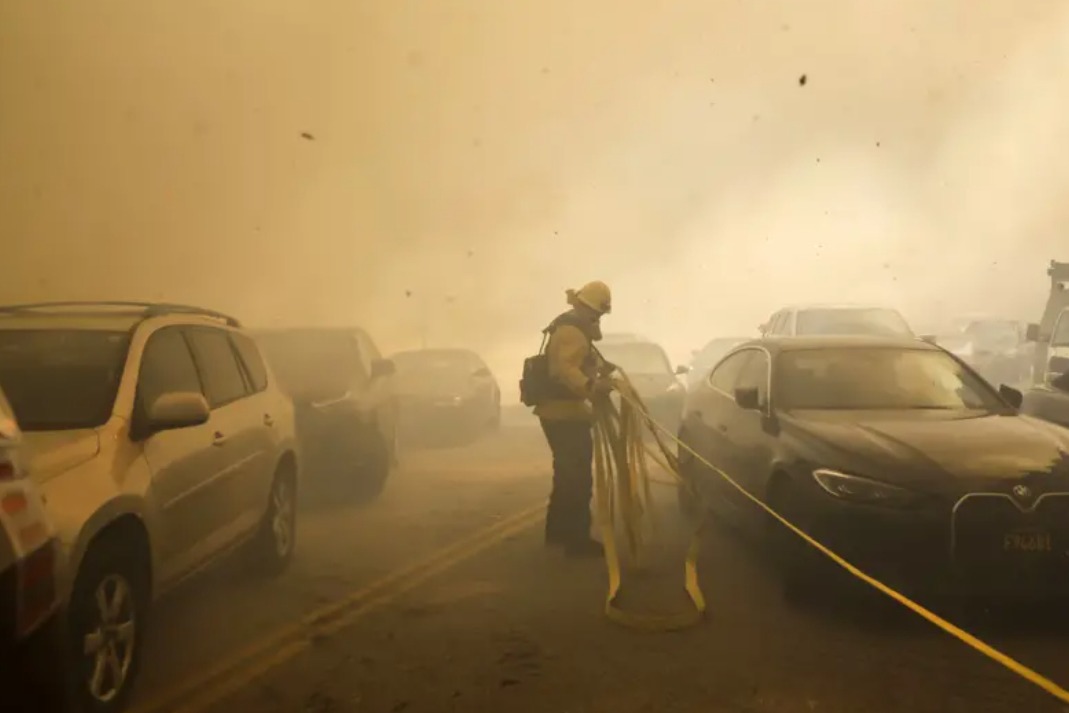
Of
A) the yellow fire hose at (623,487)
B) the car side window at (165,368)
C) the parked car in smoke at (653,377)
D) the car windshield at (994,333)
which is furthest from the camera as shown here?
the car windshield at (994,333)

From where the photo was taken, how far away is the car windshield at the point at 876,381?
6328 mm

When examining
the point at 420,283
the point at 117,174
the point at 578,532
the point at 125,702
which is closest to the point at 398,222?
the point at 420,283

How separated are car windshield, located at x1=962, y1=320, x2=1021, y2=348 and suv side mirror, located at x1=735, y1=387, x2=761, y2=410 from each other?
53.1 ft

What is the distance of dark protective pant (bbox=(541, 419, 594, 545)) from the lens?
6.85 m

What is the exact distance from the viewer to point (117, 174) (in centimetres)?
2102

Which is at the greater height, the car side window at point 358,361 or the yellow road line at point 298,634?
the car side window at point 358,361

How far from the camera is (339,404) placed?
895 cm

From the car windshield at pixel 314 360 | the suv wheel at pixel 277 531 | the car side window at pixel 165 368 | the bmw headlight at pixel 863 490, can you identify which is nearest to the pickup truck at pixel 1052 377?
the bmw headlight at pixel 863 490

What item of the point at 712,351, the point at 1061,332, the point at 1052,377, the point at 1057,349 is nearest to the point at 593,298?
the point at 1052,377

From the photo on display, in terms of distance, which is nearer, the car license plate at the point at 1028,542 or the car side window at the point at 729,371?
the car license plate at the point at 1028,542

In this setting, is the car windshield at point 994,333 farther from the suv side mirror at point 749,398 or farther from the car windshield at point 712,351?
the suv side mirror at point 749,398

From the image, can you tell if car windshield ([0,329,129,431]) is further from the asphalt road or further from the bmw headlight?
the bmw headlight

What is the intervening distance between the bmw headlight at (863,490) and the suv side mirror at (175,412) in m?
3.13

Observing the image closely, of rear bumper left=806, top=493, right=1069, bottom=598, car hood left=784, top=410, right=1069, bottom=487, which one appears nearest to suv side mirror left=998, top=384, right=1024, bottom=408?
car hood left=784, top=410, right=1069, bottom=487
